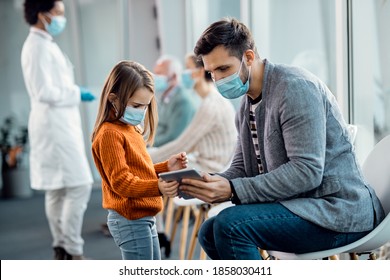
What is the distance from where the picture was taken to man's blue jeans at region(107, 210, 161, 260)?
1.80 metres

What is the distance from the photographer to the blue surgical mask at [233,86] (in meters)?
1.72

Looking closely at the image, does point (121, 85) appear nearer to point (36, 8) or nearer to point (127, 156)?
point (127, 156)

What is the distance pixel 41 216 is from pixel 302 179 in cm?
300

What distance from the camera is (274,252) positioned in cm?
179

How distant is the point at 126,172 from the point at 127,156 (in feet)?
0.20

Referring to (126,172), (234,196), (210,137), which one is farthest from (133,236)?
(210,137)

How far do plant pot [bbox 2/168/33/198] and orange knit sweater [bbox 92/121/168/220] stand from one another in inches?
149

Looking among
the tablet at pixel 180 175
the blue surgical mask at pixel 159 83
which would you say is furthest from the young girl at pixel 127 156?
the blue surgical mask at pixel 159 83

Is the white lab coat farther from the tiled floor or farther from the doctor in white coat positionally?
the tiled floor

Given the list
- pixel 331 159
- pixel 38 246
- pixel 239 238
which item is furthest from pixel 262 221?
pixel 38 246

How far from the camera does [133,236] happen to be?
180cm

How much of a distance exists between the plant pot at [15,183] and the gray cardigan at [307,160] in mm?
4018

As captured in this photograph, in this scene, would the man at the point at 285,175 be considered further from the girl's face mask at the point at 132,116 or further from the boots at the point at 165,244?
the boots at the point at 165,244
